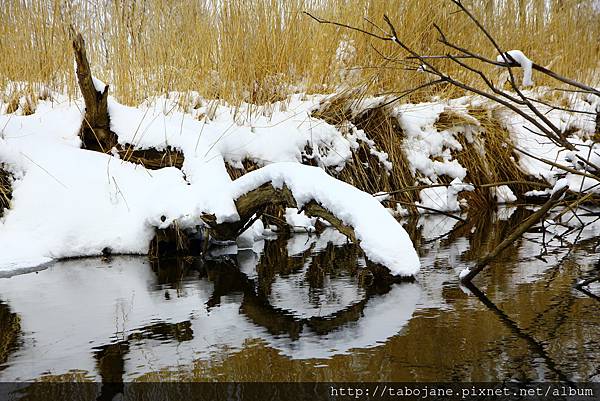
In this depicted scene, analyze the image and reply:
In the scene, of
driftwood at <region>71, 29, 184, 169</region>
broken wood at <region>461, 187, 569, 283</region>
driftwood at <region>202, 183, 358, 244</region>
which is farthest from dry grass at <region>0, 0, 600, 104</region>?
broken wood at <region>461, 187, 569, 283</region>

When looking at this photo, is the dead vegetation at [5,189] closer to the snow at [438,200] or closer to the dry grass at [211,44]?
the dry grass at [211,44]

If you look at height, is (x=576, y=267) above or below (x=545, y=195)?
below

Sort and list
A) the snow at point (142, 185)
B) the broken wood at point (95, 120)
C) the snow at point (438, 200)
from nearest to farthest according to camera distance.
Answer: the snow at point (142, 185) < the broken wood at point (95, 120) < the snow at point (438, 200)

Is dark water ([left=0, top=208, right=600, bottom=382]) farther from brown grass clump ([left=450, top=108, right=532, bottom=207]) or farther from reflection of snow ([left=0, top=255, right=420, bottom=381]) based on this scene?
brown grass clump ([left=450, top=108, right=532, bottom=207])

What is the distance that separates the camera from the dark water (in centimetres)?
162

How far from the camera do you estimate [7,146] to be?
3824 millimetres

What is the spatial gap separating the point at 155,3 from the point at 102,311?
290 cm

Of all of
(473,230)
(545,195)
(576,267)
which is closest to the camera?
(576,267)

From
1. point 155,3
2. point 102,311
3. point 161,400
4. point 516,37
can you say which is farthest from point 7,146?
point 516,37

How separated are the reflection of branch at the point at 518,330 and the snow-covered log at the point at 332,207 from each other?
31 cm

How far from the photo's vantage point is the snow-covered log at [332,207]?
263 centimetres

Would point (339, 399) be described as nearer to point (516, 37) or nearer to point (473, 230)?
point (473, 230)

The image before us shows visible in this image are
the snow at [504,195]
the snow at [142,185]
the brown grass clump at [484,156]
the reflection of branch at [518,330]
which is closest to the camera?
the reflection of branch at [518,330]

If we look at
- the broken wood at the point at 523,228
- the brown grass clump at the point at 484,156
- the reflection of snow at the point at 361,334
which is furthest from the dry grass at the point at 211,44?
the reflection of snow at the point at 361,334
